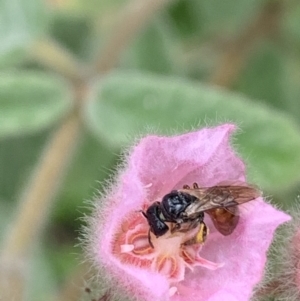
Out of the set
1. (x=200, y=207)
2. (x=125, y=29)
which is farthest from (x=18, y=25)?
(x=200, y=207)

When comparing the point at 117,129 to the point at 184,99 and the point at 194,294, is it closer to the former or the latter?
the point at 184,99

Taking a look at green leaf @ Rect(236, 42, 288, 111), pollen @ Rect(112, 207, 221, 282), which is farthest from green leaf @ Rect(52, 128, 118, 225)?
pollen @ Rect(112, 207, 221, 282)

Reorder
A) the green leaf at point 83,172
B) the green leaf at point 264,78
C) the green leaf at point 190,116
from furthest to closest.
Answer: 1. the green leaf at point 264,78
2. the green leaf at point 83,172
3. the green leaf at point 190,116

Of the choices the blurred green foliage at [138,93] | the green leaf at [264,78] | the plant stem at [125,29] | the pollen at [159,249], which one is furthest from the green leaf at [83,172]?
the pollen at [159,249]

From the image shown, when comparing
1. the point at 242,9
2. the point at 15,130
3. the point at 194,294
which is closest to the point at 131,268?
the point at 194,294

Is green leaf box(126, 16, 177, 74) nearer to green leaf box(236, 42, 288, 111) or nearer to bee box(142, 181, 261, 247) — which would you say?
green leaf box(236, 42, 288, 111)

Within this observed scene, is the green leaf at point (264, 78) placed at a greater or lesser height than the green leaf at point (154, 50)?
greater

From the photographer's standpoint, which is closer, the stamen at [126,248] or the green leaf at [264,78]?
the stamen at [126,248]

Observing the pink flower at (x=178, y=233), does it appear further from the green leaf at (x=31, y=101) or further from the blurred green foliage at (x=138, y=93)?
the green leaf at (x=31, y=101)
